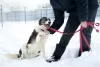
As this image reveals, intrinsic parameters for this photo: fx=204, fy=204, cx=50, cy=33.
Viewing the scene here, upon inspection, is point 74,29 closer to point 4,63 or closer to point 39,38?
point 39,38

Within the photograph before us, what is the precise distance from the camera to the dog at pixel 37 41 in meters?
2.44

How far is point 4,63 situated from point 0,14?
24.9 feet

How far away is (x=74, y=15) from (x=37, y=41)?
59 cm

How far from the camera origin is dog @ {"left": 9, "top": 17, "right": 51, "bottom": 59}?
8.01 ft

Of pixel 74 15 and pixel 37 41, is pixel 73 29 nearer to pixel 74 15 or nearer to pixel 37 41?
pixel 74 15

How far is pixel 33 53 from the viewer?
8.25 feet

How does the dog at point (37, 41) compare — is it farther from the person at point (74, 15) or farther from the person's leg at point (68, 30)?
the person's leg at point (68, 30)

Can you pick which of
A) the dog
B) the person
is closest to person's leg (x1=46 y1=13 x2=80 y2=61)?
the person

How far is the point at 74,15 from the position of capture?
2.14 metres

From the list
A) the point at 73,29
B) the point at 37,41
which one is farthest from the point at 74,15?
the point at 37,41

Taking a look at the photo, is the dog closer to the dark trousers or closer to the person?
the person

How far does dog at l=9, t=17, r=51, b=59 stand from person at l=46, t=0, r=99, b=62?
0.29 feet

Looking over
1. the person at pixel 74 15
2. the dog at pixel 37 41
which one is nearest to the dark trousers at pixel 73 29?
the person at pixel 74 15

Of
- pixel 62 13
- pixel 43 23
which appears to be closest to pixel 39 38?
pixel 43 23
